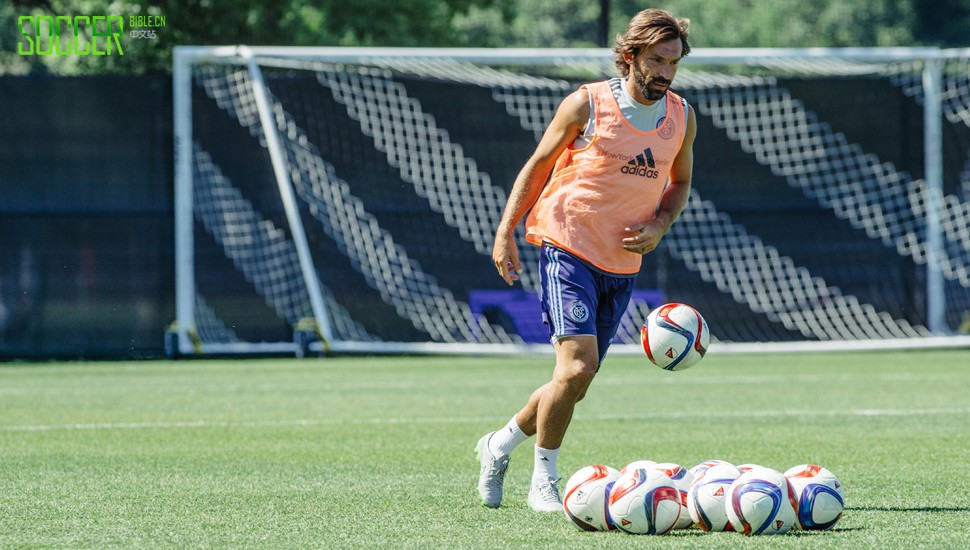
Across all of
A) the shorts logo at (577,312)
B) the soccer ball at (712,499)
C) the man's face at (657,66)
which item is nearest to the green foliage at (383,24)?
the man's face at (657,66)

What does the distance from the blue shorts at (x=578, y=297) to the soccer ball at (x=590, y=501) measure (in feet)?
2.21

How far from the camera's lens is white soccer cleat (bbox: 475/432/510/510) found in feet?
17.7

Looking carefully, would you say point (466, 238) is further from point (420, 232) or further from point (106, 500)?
point (106, 500)

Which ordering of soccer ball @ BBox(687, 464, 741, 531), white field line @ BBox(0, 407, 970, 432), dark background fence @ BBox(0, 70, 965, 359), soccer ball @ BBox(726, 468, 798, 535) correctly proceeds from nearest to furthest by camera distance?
soccer ball @ BBox(726, 468, 798, 535), soccer ball @ BBox(687, 464, 741, 531), white field line @ BBox(0, 407, 970, 432), dark background fence @ BBox(0, 70, 965, 359)

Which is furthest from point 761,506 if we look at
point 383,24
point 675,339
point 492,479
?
point 383,24

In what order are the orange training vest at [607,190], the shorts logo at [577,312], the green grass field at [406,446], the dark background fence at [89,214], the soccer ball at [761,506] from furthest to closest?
the dark background fence at [89,214] → the orange training vest at [607,190] → the shorts logo at [577,312] → the green grass field at [406,446] → the soccer ball at [761,506]

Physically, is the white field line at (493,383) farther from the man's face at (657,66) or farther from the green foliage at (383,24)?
the green foliage at (383,24)

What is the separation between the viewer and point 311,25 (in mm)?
23266

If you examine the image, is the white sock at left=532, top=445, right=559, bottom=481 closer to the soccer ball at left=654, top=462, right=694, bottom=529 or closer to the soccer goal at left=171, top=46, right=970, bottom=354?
→ the soccer ball at left=654, top=462, right=694, bottom=529

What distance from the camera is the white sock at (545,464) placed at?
17.4 feet

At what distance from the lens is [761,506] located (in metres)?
4.52

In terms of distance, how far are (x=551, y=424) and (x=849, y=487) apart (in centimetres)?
153

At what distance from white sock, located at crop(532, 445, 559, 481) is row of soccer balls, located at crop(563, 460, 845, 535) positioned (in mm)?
541

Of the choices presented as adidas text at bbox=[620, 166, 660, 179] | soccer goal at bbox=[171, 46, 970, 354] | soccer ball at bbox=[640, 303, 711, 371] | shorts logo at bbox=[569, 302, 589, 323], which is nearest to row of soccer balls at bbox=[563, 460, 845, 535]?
soccer ball at bbox=[640, 303, 711, 371]
